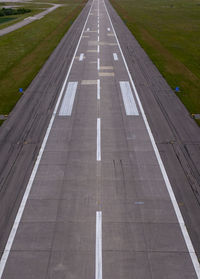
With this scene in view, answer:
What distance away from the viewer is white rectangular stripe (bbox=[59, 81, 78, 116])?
58.8ft

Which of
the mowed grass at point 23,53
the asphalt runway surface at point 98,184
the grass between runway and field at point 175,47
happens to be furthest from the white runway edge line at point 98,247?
the mowed grass at point 23,53

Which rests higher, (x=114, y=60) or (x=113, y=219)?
(x=114, y=60)

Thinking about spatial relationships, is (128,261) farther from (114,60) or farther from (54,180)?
(114,60)

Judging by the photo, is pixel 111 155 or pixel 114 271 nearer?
pixel 114 271

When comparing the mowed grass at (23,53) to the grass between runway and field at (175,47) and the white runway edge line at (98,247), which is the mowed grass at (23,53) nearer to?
the white runway edge line at (98,247)

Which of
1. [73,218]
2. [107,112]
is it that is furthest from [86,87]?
[73,218]

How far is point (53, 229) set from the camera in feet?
31.3

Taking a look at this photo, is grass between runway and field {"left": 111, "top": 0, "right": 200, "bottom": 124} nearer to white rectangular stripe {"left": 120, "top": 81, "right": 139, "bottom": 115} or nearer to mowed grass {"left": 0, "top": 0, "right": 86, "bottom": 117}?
white rectangular stripe {"left": 120, "top": 81, "right": 139, "bottom": 115}

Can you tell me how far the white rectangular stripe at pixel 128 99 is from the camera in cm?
1802

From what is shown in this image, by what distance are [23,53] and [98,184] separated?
2914cm

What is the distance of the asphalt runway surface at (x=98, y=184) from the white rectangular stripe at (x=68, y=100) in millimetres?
96

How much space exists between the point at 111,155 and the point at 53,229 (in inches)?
231

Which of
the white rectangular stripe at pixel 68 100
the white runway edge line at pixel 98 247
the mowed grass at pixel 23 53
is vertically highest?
the mowed grass at pixel 23 53

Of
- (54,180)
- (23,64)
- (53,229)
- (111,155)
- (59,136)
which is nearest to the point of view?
(53,229)
